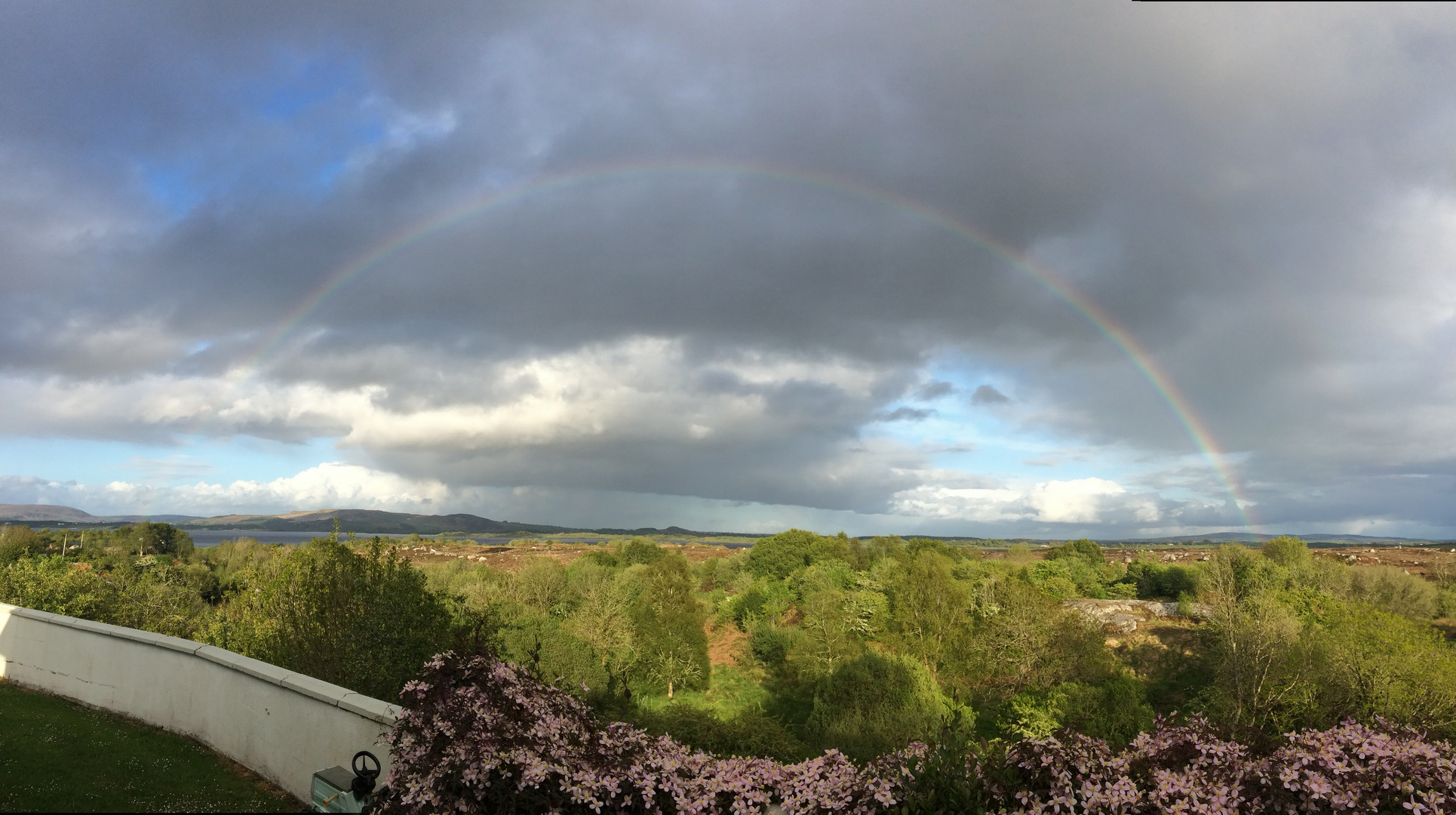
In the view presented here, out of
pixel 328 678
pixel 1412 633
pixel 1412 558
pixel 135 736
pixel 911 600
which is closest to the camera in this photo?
pixel 135 736

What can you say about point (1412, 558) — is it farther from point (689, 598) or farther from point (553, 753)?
point (553, 753)

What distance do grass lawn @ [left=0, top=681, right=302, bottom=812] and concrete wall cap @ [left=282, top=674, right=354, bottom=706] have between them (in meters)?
1.21

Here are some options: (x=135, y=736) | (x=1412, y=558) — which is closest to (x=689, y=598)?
(x=135, y=736)

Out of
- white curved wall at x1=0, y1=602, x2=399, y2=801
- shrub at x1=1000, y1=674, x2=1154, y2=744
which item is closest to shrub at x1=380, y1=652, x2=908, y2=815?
white curved wall at x1=0, y1=602, x2=399, y2=801

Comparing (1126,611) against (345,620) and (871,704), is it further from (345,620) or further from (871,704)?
(345,620)

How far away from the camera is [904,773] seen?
490 cm

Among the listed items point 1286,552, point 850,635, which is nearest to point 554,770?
point 850,635

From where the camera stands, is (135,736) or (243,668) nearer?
(243,668)

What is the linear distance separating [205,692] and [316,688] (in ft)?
10.4

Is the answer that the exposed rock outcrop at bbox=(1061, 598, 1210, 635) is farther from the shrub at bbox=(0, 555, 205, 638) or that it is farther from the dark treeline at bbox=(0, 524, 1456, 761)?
the shrub at bbox=(0, 555, 205, 638)

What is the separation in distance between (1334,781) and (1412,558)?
133 m

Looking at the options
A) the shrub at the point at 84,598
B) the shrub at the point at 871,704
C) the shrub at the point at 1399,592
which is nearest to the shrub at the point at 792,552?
the shrub at the point at 1399,592

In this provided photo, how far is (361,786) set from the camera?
17.6ft

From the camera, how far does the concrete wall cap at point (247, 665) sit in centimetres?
809
